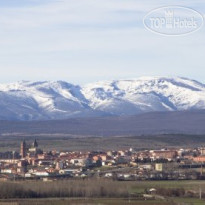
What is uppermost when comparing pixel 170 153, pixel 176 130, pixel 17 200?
pixel 176 130

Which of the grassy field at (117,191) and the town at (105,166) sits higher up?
the town at (105,166)

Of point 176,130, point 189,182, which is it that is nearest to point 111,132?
point 176,130

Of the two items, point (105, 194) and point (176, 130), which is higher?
point (176, 130)

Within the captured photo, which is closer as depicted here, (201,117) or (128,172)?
(128,172)

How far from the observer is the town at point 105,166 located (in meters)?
63.8

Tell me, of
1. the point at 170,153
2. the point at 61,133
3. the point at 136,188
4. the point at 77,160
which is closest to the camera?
the point at 136,188

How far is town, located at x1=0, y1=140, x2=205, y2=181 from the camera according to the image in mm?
63750

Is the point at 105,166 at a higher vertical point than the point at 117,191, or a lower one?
higher

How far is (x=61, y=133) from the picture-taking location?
160m

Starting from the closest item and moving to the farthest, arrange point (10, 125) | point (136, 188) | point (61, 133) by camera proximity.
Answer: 1. point (136, 188)
2. point (61, 133)
3. point (10, 125)

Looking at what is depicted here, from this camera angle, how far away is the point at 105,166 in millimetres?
75250

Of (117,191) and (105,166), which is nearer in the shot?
(117,191)

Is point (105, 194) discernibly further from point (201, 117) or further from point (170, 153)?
point (201, 117)

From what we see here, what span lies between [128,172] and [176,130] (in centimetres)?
9816
